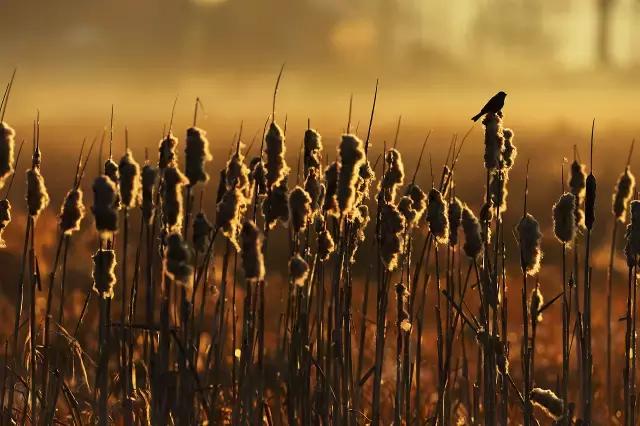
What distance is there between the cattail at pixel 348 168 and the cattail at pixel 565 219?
2.76ft

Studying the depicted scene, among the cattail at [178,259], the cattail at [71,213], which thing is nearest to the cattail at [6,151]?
the cattail at [71,213]

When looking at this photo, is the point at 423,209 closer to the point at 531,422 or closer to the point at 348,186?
the point at 348,186

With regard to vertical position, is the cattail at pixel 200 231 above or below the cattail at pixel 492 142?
below

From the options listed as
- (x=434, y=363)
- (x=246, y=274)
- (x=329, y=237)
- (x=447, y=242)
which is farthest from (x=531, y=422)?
(x=246, y=274)

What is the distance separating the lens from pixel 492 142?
3988mm

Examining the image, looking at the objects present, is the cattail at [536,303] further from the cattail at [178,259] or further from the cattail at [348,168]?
the cattail at [178,259]

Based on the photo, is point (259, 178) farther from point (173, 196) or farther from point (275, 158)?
point (173, 196)

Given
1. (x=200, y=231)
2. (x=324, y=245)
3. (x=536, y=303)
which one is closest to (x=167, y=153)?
(x=200, y=231)

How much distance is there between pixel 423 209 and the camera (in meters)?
4.10

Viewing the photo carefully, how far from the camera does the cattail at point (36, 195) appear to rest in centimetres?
368

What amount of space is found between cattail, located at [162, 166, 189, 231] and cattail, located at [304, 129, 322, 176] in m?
0.63

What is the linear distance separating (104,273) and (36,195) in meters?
0.34

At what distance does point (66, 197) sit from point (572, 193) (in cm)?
183

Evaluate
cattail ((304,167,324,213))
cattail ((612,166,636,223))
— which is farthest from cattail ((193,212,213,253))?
cattail ((612,166,636,223))
